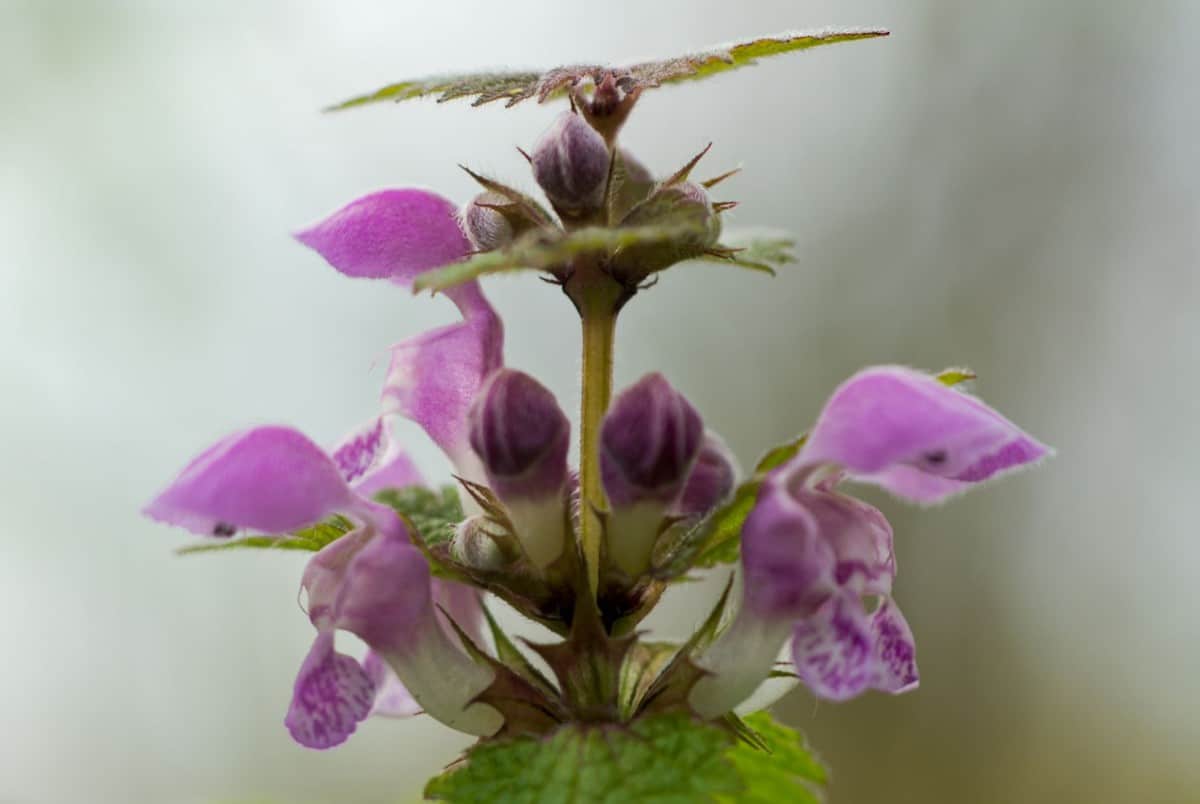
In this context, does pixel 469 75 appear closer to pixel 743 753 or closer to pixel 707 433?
pixel 707 433

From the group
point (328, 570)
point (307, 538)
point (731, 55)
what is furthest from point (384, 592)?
point (731, 55)

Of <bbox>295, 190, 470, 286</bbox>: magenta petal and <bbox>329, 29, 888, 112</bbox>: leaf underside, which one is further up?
<bbox>329, 29, 888, 112</bbox>: leaf underside

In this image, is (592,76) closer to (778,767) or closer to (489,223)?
(489,223)

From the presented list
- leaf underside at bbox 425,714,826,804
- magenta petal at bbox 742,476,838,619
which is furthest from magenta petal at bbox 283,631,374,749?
magenta petal at bbox 742,476,838,619

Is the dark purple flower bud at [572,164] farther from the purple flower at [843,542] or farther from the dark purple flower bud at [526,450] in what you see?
the purple flower at [843,542]

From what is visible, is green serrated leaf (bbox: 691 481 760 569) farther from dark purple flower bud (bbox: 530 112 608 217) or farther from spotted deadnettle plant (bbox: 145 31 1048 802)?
dark purple flower bud (bbox: 530 112 608 217)
